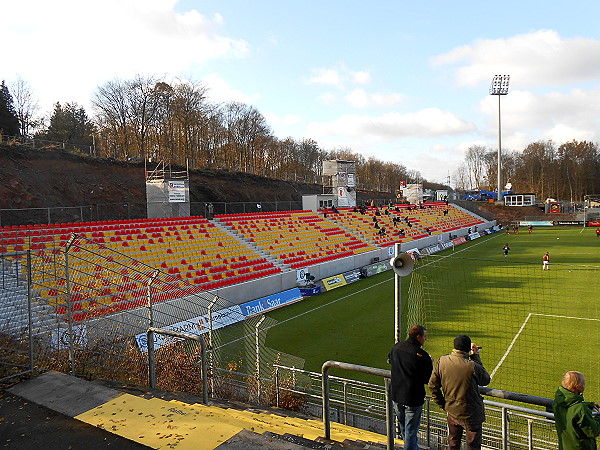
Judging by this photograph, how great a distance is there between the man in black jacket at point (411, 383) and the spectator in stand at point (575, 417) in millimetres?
1284

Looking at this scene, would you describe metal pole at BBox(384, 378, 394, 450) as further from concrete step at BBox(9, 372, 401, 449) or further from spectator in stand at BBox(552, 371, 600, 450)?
spectator in stand at BBox(552, 371, 600, 450)

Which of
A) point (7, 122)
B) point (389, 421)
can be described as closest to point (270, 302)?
point (389, 421)

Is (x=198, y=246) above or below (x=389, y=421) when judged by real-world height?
above

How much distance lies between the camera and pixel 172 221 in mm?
23719

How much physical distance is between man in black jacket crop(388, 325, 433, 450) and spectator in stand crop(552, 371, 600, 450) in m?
1.28

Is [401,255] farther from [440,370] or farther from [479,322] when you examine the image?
[479,322]

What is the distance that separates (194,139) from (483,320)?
45.9m

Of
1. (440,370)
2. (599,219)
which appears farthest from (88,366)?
(599,219)

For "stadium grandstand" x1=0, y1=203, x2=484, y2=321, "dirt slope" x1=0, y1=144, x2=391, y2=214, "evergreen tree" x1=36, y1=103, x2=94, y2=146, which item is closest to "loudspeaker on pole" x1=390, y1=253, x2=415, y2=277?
"stadium grandstand" x1=0, y1=203, x2=484, y2=321

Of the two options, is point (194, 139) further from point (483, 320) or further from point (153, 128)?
point (483, 320)

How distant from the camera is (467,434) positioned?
4.48 meters

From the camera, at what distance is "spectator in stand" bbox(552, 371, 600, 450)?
356 cm

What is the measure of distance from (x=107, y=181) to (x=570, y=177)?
348 ft

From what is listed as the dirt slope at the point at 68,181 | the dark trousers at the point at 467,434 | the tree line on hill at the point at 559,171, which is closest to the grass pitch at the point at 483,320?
the dark trousers at the point at 467,434
